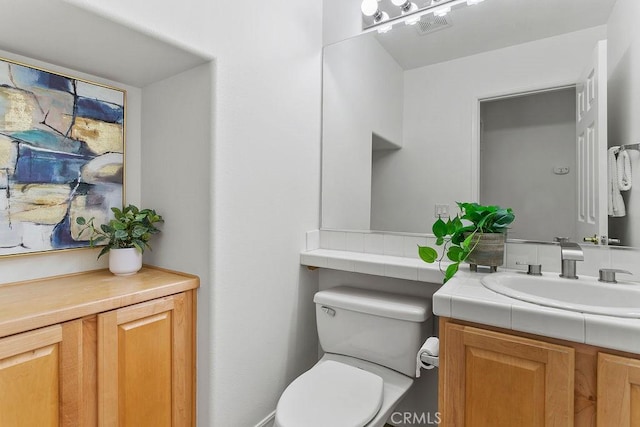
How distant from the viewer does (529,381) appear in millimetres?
832

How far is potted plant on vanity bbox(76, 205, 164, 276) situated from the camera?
1302mm

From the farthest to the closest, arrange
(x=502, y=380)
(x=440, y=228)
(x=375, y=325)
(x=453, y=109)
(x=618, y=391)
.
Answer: (x=453, y=109)
(x=375, y=325)
(x=440, y=228)
(x=502, y=380)
(x=618, y=391)

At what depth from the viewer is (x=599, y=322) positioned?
76 centimetres

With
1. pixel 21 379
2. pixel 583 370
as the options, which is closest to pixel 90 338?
pixel 21 379

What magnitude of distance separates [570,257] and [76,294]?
166 cm

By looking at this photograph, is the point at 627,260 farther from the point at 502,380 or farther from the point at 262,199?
the point at 262,199

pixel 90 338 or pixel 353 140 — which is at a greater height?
pixel 353 140

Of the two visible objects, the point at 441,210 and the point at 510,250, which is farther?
the point at 441,210

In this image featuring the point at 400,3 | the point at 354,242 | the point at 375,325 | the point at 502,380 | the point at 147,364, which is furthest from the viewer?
the point at 354,242

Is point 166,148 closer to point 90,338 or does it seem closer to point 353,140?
point 90,338

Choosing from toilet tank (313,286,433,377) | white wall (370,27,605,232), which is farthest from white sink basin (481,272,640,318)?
white wall (370,27,605,232)

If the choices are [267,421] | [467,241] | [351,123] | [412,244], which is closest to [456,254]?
[467,241]

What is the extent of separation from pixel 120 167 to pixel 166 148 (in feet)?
0.75

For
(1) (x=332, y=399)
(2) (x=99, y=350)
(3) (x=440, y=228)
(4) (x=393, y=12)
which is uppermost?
(4) (x=393, y=12)
